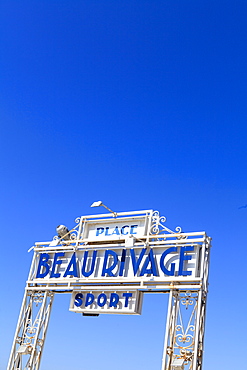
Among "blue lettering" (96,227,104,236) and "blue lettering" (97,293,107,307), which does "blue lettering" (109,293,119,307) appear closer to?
"blue lettering" (97,293,107,307)

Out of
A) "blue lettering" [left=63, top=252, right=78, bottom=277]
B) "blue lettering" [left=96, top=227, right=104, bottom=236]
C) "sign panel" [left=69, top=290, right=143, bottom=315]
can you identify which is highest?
"blue lettering" [left=96, top=227, right=104, bottom=236]

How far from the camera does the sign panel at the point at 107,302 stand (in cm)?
1442

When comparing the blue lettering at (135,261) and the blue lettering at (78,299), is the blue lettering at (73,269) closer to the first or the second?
the blue lettering at (78,299)

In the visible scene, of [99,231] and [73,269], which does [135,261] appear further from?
[73,269]

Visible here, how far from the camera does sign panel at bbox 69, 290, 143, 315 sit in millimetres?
14422

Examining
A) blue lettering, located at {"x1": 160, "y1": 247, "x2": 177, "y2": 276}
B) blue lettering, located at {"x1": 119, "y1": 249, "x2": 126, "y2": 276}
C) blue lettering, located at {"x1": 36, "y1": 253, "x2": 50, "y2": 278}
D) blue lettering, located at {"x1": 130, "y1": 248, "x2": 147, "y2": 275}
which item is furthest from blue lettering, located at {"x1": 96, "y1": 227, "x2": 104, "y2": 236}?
blue lettering, located at {"x1": 160, "y1": 247, "x2": 177, "y2": 276}

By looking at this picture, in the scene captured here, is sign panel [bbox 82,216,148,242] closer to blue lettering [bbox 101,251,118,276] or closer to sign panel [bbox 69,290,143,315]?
blue lettering [bbox 101,251,118,276]

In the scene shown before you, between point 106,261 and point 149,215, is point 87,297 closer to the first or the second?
point 106,261

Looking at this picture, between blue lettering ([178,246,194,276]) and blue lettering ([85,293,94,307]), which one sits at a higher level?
blue lettering ([178,246,194,276])

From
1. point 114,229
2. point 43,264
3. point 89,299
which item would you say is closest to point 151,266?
point 114,229

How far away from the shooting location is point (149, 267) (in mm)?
14812

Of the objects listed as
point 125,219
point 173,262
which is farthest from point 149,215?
point 173,262

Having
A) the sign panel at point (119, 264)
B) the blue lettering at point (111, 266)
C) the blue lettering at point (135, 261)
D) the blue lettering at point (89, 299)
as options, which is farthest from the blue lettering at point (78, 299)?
the blue lettering at point (135, 261)

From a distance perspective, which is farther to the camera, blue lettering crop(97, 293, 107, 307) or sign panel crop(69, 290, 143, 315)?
blue lettering crop(97, 293, 107, 307)
